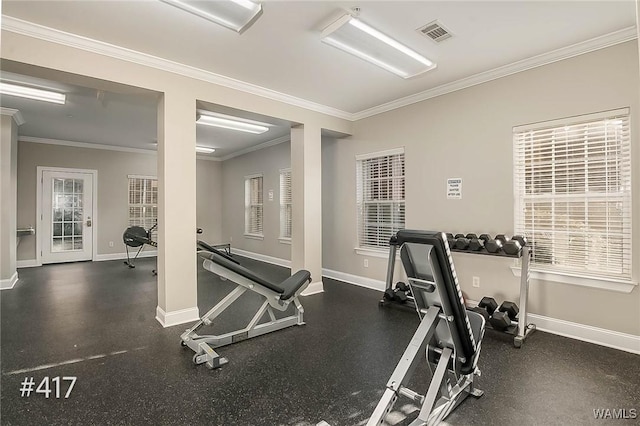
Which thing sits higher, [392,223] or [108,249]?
[392,223]

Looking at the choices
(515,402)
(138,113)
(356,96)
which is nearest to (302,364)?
(515,402)

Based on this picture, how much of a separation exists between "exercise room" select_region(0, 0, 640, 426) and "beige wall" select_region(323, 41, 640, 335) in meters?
0.02

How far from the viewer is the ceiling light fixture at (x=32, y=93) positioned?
3.87 meters

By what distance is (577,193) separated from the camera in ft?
10.3

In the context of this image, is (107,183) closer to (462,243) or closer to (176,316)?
(176,316)

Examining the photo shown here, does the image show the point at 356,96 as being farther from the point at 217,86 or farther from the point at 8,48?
the point at 8,48

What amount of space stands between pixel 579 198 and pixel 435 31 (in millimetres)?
2095

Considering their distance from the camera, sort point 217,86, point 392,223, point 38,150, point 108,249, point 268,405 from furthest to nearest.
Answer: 1. point 108,249
2. point 38,150
3. point 392,223
4. point 217,86
5. point 268,405

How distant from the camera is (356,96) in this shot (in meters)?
4.41

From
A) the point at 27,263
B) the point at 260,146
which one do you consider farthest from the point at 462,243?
the point at 27,263

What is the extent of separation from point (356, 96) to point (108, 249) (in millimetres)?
6814

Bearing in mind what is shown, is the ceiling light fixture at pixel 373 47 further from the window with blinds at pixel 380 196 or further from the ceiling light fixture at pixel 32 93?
the ceiling light fixture at pixel 32 93

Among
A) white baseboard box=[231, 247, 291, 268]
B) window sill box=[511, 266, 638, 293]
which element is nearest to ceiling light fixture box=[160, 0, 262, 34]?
window sill box=[511, 266, 638, 293]

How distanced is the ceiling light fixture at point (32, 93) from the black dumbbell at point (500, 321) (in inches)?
224
